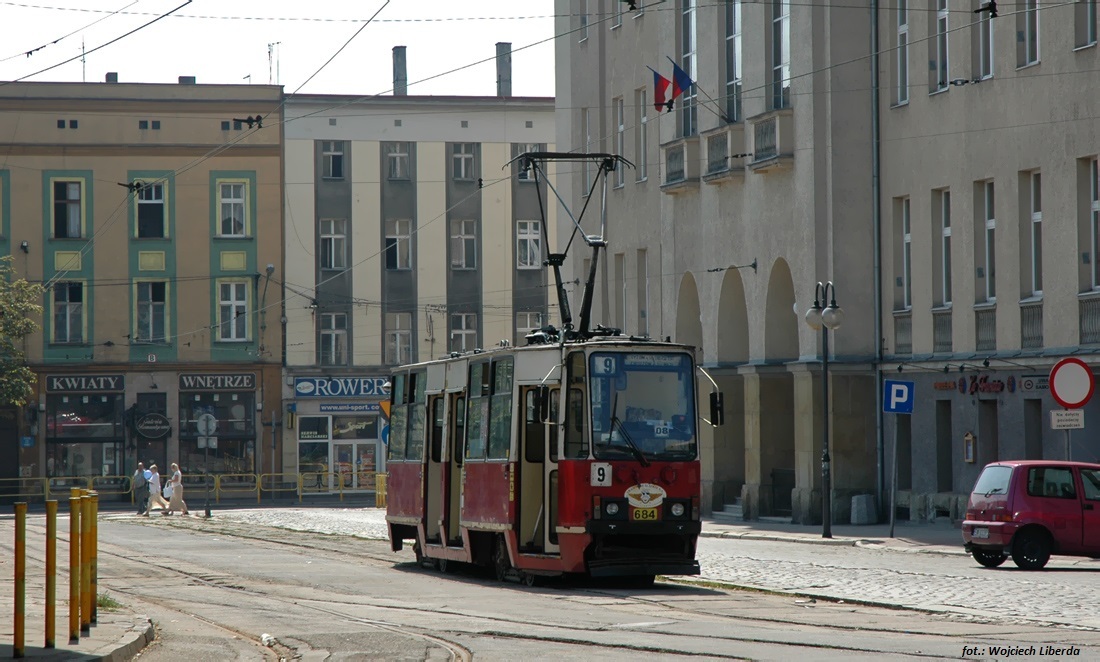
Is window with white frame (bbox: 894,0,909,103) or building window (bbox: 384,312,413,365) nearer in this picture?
window with white frame (bbox: 894,0,909,103)

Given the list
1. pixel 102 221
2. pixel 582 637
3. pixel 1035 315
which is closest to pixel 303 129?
pixel 102 221

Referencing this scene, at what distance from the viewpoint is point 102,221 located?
61062 mm

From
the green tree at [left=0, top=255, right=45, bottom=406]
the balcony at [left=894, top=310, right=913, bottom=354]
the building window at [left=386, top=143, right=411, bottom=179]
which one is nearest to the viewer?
the balcony at [left=894, top=310, right=913, bottom=354]

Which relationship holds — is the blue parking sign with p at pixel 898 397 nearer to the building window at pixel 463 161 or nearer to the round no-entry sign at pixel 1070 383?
the round no-entry sign at pixel 1070 383

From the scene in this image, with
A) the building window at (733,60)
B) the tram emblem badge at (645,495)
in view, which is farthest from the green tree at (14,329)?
the tram emblem badge at (645,495)

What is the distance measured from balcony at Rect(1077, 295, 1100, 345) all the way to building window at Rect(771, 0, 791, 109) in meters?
10.7

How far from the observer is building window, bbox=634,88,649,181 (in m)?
46.2

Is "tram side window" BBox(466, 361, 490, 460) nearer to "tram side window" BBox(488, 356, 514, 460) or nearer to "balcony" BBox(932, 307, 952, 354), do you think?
"tram side window" BBox(488, 356, 514, 460)

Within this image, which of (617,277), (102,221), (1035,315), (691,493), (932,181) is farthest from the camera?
(102,221)

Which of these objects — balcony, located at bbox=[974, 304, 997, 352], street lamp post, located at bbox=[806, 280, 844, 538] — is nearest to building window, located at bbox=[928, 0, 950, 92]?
balcony, located at bbox=[974, 304, 997, 352]

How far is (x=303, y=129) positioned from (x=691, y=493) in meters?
45.0

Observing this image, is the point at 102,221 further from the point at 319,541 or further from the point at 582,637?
the point at 582,637

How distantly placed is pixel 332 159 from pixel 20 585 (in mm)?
52014

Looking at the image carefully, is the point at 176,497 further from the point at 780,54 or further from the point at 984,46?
the point at 984,46
